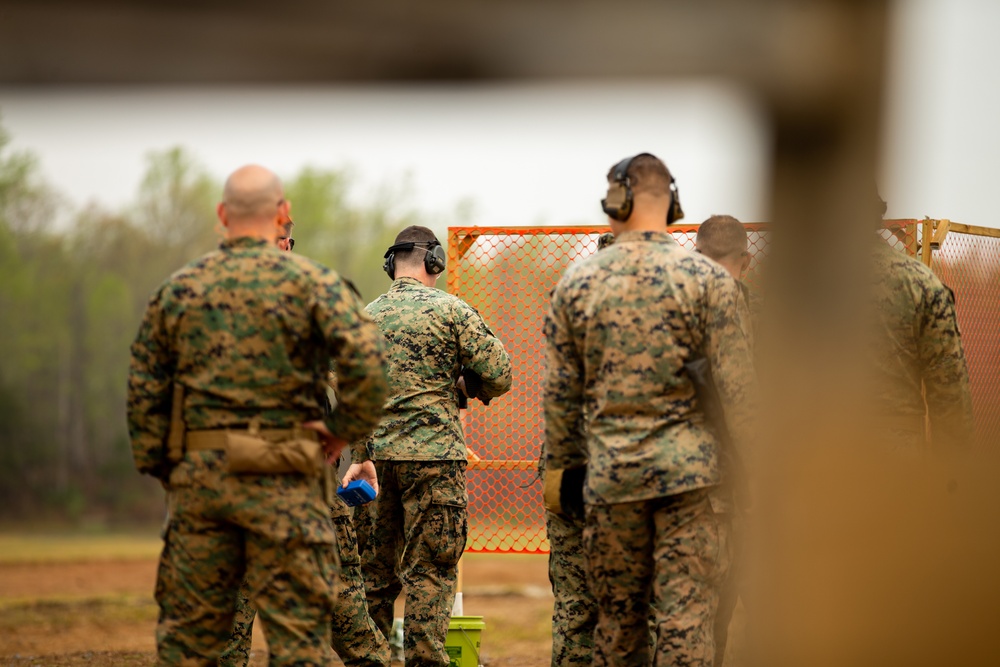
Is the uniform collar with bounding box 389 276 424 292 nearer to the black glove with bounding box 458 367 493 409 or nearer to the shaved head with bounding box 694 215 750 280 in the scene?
the black glove with bounding box 458 367 493 409

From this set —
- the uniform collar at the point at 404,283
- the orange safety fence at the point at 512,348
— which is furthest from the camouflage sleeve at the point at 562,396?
the orange safety fence at the point at 512,348

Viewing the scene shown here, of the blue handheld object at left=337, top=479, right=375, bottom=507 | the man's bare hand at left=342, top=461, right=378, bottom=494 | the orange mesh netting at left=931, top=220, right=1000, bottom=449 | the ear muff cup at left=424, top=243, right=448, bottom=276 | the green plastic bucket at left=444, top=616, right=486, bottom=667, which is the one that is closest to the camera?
the orange mesh netting at left=931, top=220, right=1000, bottom=449

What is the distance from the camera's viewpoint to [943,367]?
4.67m

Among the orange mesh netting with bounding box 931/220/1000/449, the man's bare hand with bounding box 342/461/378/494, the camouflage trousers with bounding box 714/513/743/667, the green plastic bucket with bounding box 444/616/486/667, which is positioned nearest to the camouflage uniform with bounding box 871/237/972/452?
the orange mesh netting with bounding box 931/220/1000/449

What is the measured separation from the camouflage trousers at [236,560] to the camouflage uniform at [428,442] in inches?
89.2

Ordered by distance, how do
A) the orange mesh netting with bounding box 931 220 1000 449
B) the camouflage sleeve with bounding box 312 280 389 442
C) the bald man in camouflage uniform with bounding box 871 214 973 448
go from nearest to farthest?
the camouflage sleeve with bounding box 312 280 389 442, the bald man in camouflage uniform with bounding box 871 214 973 448, the orange mesh netting with bounding box 931 220 1000 449

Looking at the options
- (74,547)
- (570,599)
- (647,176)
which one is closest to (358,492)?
(570,599)

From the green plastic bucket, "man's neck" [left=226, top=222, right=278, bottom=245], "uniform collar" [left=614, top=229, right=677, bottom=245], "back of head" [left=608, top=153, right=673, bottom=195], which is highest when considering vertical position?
"back of head" [left=608, top=153, right=673, bottom=195]

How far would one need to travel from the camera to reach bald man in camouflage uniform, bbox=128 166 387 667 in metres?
3.61

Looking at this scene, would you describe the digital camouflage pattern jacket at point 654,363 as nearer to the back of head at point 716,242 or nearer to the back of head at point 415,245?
the back of head at point 716,242

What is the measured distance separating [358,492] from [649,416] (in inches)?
87.2

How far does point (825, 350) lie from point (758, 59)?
1.53ft

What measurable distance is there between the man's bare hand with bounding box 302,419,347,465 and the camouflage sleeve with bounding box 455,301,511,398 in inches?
84.8

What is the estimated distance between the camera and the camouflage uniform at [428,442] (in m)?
5.93
